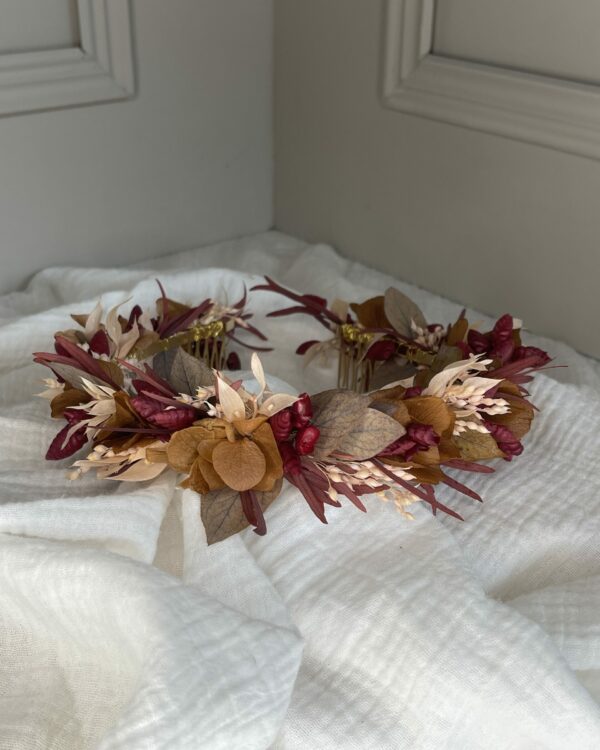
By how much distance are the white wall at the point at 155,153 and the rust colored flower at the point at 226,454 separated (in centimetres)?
44

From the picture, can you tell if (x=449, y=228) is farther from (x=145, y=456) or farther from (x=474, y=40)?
(x=145, y=456)

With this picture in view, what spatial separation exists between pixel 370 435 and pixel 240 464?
2.9 inches

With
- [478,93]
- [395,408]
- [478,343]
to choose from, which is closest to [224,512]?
[395,408]

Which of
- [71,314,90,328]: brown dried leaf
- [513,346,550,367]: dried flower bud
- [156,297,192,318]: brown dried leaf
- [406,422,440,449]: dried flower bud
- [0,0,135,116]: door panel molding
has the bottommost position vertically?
[156,297,192,318]: brown dried leaf

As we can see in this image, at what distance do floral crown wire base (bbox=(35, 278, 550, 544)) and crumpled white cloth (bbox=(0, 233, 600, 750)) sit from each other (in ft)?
0.06

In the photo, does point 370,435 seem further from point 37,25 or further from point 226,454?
point 37,25

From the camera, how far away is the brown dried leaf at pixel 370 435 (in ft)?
1.62

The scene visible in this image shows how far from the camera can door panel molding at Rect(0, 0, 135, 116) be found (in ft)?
2.64

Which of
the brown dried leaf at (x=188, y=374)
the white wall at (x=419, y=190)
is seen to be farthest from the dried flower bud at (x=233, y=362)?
the white wall at (x=419, y=190)

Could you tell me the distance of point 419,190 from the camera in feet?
2.83

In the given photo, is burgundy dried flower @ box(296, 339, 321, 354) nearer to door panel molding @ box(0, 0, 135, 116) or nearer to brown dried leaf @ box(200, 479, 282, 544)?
brown dried leaf @ box(200, 479, 282, 544)

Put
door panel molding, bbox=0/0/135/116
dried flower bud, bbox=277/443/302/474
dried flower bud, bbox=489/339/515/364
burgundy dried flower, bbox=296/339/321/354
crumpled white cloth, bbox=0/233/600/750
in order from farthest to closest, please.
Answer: door panel molding, bbox=0/0/135/116
burgundy dried flower, bbox=296/339/321/354
dried flower bud, bbox=489/339/515/364
dried flower bud, bbox=277/443/302/474
crumpled white cloth, bbox=0/233/600/750

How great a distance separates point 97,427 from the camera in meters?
0.53

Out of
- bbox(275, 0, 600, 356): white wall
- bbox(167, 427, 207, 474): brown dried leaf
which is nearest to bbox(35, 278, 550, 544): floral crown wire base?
bbox(167, 427, 207, 474): brown dried leaf
